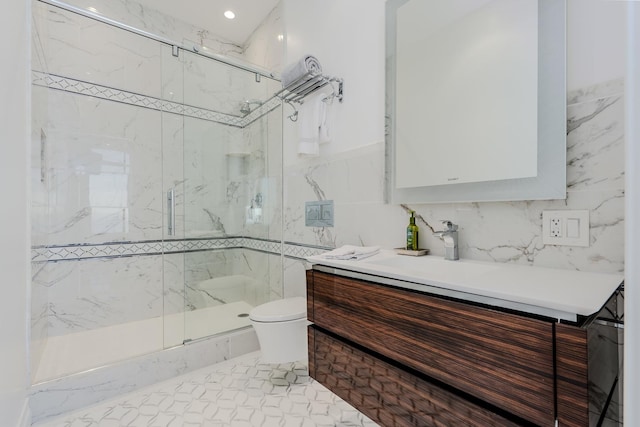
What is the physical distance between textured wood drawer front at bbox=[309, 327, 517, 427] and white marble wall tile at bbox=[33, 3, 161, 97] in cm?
253

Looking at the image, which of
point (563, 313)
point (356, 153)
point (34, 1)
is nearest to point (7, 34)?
point (34, 1)

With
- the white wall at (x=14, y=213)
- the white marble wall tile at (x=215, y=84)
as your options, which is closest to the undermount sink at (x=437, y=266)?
the white wall at (x=14, y=213)

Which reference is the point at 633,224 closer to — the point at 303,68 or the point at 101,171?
the point at 303,68

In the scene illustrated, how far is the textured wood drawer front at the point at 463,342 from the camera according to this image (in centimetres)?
65

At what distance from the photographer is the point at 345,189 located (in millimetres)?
1893

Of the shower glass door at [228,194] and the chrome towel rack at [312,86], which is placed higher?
the chrome towel rack at [312,86]

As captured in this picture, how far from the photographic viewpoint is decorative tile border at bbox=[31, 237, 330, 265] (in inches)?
86.2

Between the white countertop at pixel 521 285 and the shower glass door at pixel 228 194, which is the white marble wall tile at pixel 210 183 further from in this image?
the white countertop at pixel 521 285

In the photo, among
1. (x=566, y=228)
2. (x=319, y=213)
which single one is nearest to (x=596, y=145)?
(x=566, y=228)

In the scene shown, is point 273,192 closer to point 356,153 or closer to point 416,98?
point 356,153

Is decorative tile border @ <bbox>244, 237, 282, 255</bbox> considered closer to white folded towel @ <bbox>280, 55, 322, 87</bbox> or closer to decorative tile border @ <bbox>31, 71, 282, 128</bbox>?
decorative tile border @ <bbox>31, 71, 282, 128</bbox>

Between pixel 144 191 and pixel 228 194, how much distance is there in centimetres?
75

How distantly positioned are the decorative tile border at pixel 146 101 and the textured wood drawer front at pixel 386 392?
1849 millimetres

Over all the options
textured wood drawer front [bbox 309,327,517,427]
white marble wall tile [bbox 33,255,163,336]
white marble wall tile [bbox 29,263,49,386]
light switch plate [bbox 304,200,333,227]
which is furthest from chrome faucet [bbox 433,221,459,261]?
white marble wall tile [bbox 33,255,163,336]
